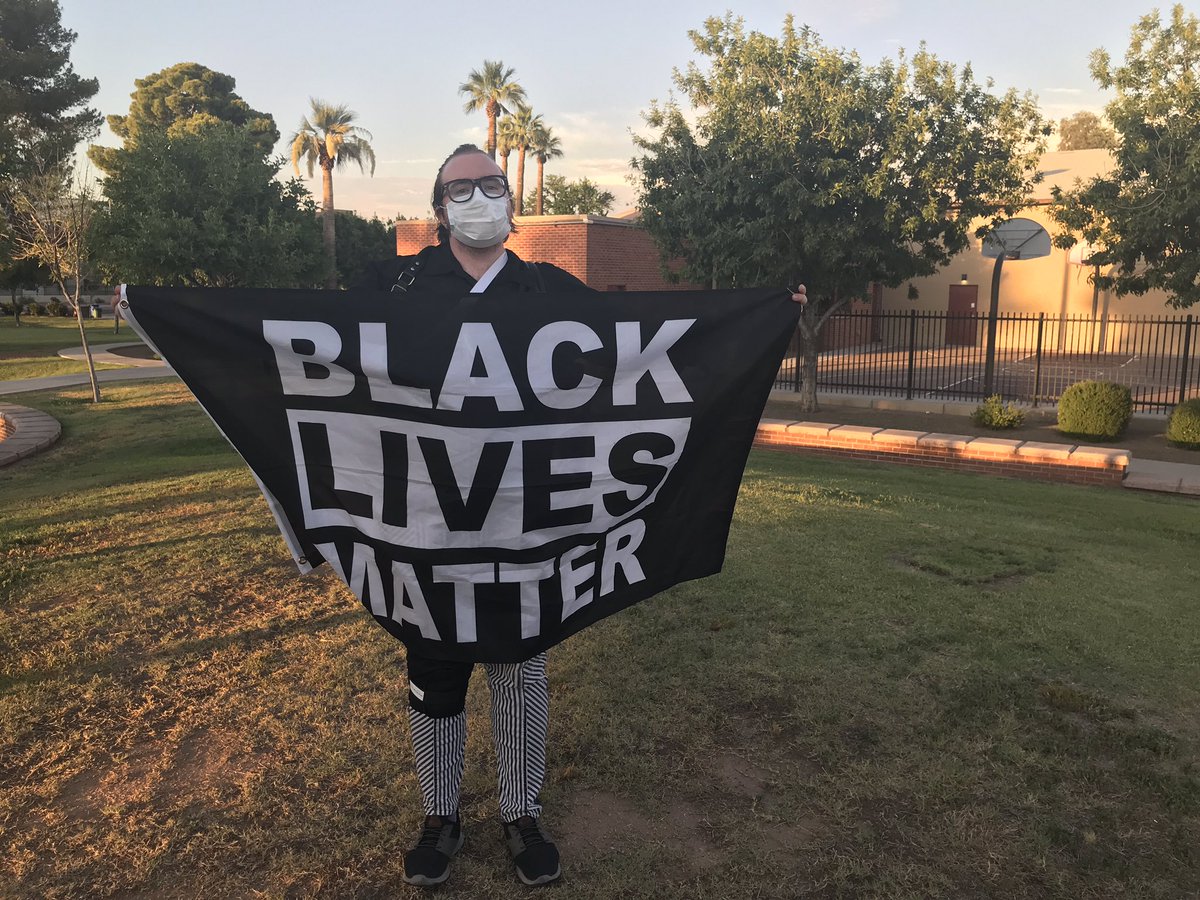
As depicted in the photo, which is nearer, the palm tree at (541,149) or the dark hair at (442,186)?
the dark hair at (442,186)

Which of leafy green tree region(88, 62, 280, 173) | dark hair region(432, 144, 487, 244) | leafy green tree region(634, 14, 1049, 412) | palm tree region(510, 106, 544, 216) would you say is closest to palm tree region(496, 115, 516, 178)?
palm tree region(510, 106, 544, 216)

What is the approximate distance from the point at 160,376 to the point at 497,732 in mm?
19941

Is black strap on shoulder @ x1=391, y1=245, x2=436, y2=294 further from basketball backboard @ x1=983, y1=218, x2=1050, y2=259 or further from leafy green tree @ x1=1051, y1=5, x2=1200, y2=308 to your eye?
basketball backboard @ x1=983, y1=218, x2=1050, y2=259

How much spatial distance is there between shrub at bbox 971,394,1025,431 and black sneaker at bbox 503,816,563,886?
12.4m

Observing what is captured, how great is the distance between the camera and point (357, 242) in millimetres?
49906

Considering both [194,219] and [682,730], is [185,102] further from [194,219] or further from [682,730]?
[682,730]

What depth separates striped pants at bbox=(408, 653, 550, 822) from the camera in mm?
2652

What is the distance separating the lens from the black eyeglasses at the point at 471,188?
272 centimetres

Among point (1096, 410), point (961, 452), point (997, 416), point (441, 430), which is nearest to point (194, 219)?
point (997, 416)

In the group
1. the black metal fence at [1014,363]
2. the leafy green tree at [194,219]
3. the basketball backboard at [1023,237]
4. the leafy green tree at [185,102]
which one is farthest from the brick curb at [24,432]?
the leafy green tree at [185,102]

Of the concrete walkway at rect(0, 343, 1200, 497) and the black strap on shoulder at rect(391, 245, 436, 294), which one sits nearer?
the black strap on shoulder at rect(391, 245, 436, 294)

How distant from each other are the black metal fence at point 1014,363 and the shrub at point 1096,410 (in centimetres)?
198

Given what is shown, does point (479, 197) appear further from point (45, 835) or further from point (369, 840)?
point (45, 835)

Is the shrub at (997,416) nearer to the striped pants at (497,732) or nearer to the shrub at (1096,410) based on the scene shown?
the shrub at (1096,410)
